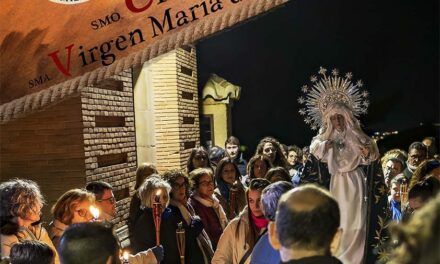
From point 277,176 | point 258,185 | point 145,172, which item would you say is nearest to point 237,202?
point 277,176

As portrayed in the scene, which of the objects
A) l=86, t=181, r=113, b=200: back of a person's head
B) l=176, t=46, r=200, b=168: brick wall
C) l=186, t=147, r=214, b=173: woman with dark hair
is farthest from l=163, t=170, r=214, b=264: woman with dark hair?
l=176, t=46, r=200, b=168: brick wall

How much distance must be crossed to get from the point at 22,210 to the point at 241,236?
1.67 metres

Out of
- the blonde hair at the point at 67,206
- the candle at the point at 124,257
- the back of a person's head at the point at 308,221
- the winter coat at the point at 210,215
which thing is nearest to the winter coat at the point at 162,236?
the winter coat at the point at 210,215

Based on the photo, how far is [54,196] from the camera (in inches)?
265

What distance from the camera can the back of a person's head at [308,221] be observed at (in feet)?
6.57

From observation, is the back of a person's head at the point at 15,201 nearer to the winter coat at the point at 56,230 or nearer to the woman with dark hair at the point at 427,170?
the winter coat at the point at 56,230

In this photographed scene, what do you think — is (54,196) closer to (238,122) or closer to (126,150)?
(126,150)

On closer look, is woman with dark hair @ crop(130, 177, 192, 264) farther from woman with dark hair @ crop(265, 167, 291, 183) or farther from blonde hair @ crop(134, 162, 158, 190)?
blonde hair @ crop(134, 162, 158, 190)

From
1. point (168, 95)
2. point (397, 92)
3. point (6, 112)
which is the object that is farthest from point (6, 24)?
point (397, 92)

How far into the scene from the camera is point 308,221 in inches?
78.8

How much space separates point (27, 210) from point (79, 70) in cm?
166

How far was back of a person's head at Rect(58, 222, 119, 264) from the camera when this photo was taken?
7.58 ft

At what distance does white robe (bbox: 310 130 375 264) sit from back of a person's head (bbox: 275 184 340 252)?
4406mm

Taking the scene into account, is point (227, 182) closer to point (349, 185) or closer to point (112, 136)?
point (349, 185)
